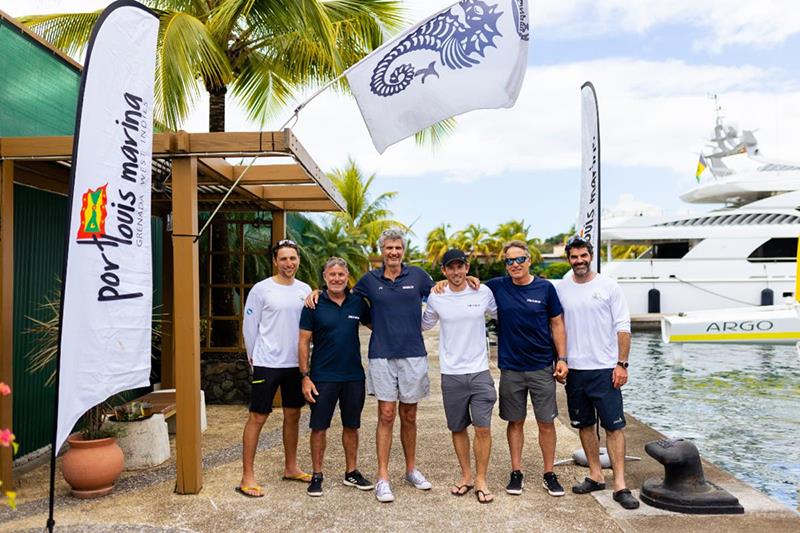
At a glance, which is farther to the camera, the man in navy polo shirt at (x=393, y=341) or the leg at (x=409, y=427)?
the leg at (x=409, y=427)

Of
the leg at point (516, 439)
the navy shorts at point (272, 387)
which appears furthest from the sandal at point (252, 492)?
the leg at point (516, 439)

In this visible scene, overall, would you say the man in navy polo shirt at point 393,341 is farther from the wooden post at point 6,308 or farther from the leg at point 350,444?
the wooden post at point 6,308

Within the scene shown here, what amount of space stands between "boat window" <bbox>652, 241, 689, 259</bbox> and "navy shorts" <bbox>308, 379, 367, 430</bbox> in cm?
2639

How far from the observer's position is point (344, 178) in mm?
31141

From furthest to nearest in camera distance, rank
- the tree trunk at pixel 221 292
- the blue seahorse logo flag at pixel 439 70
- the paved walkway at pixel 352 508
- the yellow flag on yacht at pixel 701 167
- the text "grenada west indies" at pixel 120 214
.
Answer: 1. the yellow flag on yacht at pixel 701 167
2. the tree trunk at pixel 221 292
3. the blue seahorse logo flag at pixel 439 70
4. the paved walkway at pixel 352 508
5. the text "grenada west indies" at pixel 120 214

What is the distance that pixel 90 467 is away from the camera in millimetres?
4812

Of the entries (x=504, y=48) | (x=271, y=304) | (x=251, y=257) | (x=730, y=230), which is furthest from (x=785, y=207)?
(x=271, y=304)

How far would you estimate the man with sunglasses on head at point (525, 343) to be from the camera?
4848 millimetres

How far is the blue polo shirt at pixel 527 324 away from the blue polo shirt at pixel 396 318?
1.97 feet

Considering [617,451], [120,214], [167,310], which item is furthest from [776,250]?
[120,214]

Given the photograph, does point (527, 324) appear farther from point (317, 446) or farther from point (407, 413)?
point (317, 446)

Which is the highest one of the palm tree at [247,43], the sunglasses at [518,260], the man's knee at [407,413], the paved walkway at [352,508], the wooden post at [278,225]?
the palm tree at [247,43]

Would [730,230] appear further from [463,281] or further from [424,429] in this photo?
[463,281]

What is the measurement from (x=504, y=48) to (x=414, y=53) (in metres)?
0.76
